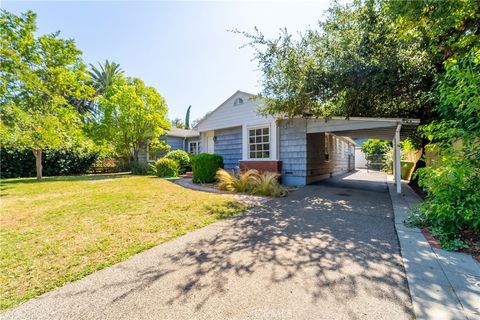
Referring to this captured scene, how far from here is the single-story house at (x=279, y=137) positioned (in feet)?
27.2

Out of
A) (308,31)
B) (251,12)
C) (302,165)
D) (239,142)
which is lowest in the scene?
(302,165)

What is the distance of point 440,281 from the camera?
7.20ft

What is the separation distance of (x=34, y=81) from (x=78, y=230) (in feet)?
18.7

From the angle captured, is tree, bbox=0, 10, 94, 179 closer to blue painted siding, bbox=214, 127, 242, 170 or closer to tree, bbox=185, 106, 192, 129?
blue painted siding, bbox=214, 127, 242, 170

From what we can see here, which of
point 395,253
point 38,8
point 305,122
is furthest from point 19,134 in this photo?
point 395,253

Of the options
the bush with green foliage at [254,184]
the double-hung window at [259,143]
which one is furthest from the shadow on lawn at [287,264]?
the double-hung window at [259,143]

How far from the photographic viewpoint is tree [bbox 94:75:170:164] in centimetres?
1495

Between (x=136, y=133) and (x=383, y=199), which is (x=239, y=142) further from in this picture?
(x=136, y=133)

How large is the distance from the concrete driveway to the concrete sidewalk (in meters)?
0.12

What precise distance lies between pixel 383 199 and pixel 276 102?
4.70 metres

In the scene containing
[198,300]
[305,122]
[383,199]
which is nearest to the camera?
[198,300]

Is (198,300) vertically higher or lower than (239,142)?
lower

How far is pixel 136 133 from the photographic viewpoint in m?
15.5

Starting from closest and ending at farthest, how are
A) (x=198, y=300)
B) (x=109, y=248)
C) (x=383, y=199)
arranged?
(x=198, y=300)
(x=109, y=248)
(x=383, y=199)
